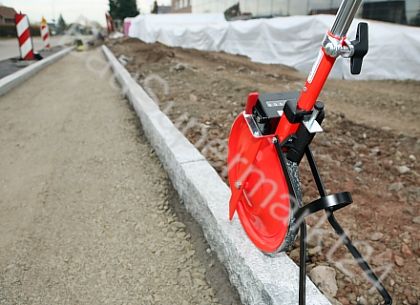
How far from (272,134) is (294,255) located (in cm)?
79

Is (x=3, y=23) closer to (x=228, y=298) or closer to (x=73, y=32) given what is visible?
(x=73, y=32)

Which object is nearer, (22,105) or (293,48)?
(22,105)

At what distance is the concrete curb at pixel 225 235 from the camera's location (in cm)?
139

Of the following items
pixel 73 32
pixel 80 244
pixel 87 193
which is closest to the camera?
pixel 80 244

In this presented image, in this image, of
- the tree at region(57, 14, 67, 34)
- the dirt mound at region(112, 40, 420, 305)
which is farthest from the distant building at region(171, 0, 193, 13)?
the dirt mound at region(112, 40, 420, 305)

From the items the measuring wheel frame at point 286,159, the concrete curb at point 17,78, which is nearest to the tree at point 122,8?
the concrete curb at point 17,78

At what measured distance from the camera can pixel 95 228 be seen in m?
2.21

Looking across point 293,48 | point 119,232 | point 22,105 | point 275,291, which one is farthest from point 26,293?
point 293,48

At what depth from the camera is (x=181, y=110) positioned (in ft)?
14.8

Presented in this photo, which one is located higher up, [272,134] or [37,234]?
[272,134]

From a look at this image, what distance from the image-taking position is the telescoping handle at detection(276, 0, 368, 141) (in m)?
1.09

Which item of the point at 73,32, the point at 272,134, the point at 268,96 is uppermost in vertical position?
the point at 268,96

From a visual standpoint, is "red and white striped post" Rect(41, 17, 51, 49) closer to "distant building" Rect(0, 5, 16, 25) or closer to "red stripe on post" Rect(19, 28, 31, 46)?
"red stripe on post" Rect(19, 28, 31, 46)

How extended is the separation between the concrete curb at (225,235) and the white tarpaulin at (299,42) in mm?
6847
